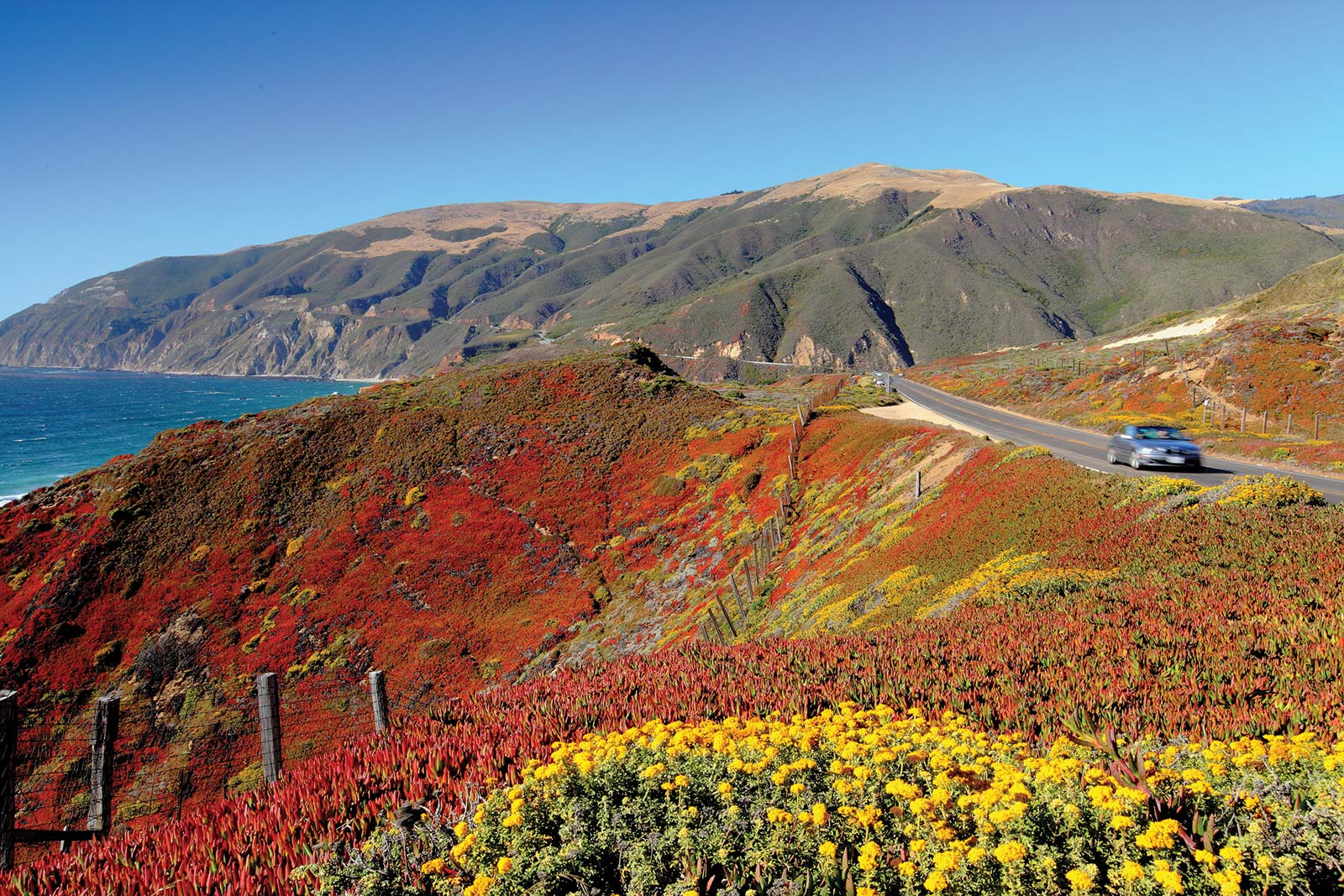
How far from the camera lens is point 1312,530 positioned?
999 centimetres

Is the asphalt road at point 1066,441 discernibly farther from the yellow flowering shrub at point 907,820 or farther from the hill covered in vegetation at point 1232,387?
the yellow flowering shrub at point 907,820

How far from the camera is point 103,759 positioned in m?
7.30

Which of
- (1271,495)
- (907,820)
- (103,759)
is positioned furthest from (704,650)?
(1271,495)

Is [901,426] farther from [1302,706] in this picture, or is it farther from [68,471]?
[68,471]

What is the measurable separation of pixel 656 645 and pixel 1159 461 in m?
16.9

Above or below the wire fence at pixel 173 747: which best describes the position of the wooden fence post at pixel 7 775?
above

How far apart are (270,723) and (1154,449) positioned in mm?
24687

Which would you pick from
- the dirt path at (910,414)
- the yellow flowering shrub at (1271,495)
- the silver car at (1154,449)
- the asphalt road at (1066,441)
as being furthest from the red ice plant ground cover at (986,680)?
the dirt path at (910,414)

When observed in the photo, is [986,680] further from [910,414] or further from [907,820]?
[910,414]

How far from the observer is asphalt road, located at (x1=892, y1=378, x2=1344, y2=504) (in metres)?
20.4

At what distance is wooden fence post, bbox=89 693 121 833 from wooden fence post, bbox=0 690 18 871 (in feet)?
3.64

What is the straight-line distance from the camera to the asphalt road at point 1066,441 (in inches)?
803

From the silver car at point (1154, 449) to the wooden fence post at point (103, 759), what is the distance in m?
25.8

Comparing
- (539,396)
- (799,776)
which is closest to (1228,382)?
(539,396)
